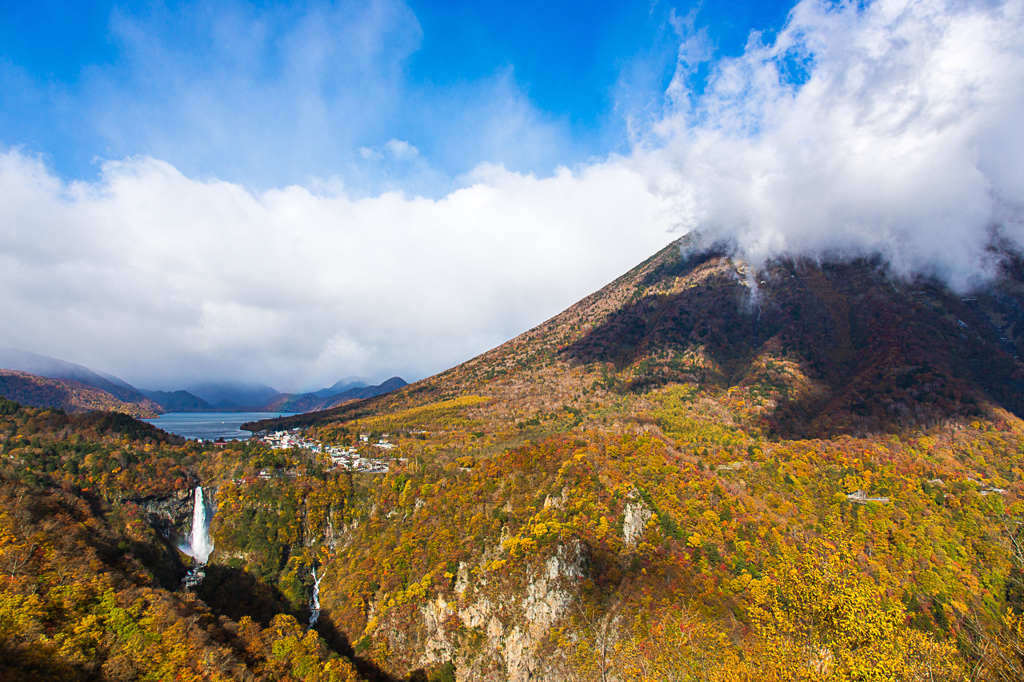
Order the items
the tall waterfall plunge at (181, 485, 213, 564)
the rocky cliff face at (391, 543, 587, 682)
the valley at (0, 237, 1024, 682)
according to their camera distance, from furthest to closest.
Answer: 1. the tall waterfall plunge at (181, 485, 213, 564)
2. the rocky cliff face at (391, 543, 587, 682)
3. the valley at (0, 237, 1024, 682)

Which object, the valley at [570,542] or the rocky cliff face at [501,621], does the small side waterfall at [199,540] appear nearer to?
the valley at [570,542]

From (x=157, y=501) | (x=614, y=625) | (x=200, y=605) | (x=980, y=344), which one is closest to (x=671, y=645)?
(x=614, y=625)

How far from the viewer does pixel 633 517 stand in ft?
292

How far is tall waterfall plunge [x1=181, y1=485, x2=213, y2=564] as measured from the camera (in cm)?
11150

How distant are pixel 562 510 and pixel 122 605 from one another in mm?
74662

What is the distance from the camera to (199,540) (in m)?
115

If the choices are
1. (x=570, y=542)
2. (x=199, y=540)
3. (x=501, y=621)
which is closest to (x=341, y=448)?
(x=199, y=540)

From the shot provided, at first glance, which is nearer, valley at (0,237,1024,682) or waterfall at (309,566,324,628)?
valley at (0,237,1024,682)

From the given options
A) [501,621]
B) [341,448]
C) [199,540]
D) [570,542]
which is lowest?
[501,621]

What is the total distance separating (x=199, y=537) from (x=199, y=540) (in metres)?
0.96

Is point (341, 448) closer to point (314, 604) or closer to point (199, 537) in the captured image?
point (199, 537)

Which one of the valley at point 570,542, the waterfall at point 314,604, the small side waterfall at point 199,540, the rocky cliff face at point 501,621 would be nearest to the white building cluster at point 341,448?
the valley at point 570,542

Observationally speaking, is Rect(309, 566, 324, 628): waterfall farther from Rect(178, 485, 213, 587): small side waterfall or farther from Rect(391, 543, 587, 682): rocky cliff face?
Rect(178, 485, 213, 587): small side waterfall

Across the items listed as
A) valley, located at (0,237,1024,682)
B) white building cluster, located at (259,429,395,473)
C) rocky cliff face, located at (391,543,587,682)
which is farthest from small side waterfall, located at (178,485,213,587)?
rocky cliff face, located at (391,543,587,682)
